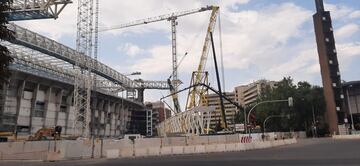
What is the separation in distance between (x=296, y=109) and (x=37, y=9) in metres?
80.0

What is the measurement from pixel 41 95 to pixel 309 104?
63.7 meters

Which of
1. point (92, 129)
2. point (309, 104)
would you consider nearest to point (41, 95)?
point (92, 129)

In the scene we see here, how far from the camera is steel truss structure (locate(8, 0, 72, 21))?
3231 cm

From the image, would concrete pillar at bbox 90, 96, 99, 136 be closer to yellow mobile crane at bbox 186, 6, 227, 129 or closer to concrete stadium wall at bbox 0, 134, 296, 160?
yellow mobile crane at bbox 186, 6, 227, 129

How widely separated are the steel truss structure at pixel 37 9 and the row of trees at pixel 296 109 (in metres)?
74.5

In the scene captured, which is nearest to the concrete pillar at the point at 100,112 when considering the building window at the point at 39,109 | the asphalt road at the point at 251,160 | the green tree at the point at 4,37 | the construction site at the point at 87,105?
the construction site at the point at 87,105

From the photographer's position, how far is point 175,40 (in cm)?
12188

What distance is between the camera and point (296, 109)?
3962 inches

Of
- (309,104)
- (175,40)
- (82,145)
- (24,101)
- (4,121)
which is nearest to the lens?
(82,145)

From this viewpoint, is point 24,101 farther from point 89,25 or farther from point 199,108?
point 199,108

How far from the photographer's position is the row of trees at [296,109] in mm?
99562

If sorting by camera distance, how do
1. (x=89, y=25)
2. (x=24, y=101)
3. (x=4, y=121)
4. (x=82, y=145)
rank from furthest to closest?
(x=89, y=25) < (x=24, y=101) < (x=4, y=121) < (x=82, y=145)

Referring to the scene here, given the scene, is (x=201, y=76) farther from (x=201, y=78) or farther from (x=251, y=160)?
(x=251, y=160)

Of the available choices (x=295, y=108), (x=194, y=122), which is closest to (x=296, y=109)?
(x=295, y=108)
